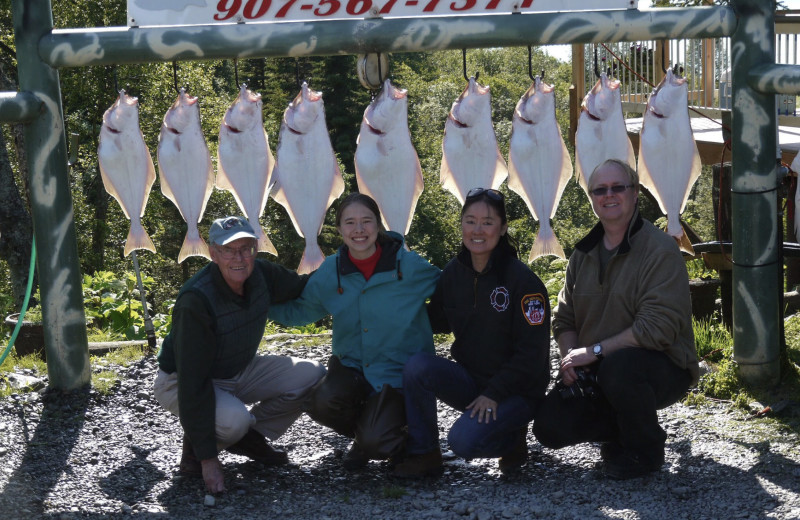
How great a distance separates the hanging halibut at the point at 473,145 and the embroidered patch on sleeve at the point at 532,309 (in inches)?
31.4

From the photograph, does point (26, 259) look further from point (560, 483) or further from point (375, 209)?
point (560, 483)

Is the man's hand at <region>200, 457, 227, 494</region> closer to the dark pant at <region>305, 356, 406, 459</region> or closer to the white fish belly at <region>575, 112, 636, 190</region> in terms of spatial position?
the dark pant at <region>305, 356, 406, 459</region>

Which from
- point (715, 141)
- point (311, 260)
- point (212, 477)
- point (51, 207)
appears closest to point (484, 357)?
point (311, 260)

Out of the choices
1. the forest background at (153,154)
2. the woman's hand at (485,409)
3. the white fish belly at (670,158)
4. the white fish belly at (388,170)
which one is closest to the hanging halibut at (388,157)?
the white fish belly at (388,170)

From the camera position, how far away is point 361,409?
380 centimetres

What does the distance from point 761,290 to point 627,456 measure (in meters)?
1.27

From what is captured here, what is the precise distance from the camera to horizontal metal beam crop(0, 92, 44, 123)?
13.8 feet

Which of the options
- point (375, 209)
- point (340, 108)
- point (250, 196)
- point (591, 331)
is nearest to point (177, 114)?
point (250, 196)

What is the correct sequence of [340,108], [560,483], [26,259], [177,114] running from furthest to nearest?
[340,108] → [26,259] → [177,114] → [560,483]

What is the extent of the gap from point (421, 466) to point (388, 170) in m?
1.35

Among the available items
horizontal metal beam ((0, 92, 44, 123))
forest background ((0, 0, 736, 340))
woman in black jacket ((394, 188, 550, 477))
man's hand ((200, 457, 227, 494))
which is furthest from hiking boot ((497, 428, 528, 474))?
forest background ((0, 0, 736, 340))

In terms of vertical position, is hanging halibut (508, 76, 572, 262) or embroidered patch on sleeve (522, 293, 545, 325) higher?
hanging halibut (508, 76, 572, 262)

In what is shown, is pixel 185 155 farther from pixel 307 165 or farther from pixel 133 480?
pixel 133 480

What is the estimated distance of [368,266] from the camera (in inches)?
147
